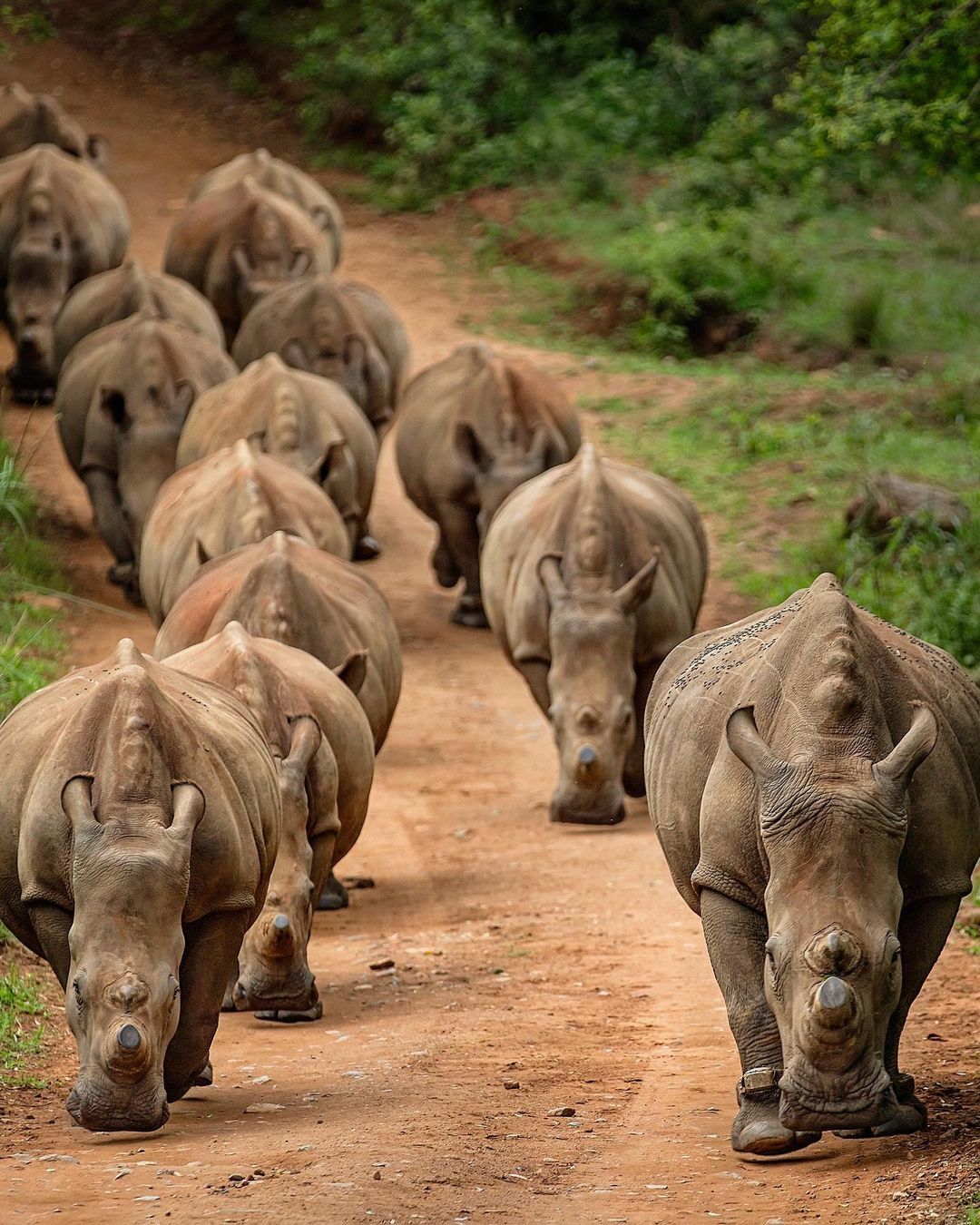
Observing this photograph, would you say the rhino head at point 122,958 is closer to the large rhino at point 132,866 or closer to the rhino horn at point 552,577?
the large rhino at point 132,866

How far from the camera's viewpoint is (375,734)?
10.1 metres

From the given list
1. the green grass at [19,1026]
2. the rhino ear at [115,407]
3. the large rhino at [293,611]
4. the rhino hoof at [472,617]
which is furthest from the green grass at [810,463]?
the green grass at [19,1026]

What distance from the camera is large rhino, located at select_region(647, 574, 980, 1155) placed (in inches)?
212

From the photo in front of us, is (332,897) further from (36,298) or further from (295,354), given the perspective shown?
(36,298)

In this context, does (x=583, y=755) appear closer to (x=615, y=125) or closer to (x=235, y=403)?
(x=235, y=403)

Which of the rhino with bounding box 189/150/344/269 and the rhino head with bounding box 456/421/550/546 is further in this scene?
the rhino with bounding box 189/150/344/269

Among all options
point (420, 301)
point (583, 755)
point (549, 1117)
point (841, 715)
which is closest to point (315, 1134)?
point (549, 1117)

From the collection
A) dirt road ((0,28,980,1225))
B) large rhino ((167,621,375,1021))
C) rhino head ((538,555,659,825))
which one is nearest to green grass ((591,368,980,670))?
rhino head ((538,555,659,825))

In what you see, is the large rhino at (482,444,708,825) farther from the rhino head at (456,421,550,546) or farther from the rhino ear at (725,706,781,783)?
the rhino ear at (725,706,781,783)

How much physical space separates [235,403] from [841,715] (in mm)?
8210

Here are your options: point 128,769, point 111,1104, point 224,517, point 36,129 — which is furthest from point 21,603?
point 36,129

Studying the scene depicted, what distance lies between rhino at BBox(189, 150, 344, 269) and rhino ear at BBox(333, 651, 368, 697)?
12.1 meters

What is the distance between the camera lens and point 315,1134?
247 inches

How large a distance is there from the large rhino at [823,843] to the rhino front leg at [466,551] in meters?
8.53
